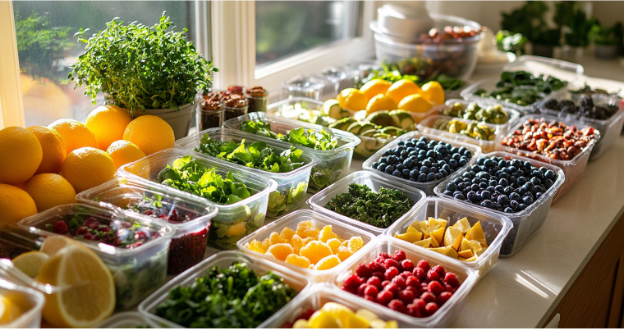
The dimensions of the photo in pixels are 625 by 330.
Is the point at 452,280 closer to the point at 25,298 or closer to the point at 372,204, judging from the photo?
the point at 372,204

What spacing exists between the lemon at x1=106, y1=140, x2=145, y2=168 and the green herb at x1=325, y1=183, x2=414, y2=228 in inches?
19.3

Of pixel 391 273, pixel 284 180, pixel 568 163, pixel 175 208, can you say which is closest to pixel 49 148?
pixel 175 208

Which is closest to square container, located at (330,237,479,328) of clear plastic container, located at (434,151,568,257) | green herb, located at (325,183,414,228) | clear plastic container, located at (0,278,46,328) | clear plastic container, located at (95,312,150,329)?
green herb, located at (325,183,414,228)

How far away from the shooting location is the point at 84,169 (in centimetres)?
124

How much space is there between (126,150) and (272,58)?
3.64 feet

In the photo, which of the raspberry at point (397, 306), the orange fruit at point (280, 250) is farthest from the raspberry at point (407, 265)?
the orange fruit at point (280, 250)

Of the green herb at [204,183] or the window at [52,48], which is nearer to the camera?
the green herb at [204,183]

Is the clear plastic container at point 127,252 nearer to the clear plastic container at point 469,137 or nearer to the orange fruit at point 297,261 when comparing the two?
the orange fruit at point 297,261

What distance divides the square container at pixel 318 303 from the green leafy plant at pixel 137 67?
71 cm

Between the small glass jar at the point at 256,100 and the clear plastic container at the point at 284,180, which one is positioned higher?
the small glass jar at the point at 256,100

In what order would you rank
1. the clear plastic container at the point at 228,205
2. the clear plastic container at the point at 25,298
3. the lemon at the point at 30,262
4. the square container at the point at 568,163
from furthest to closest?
the square container at the point at 568,163 < the clear plastic container at the point at 228,205 < the lemon at the point at 30,262 < the clear plastic container at the point at 25,298

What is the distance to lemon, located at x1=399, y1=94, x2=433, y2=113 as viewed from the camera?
2006 mm

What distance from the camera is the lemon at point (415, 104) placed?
6.58 ft

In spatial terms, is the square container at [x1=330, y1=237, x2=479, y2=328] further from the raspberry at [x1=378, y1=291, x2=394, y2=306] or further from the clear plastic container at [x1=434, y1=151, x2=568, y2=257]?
the clear plastic container at [x1=434, y1=151, x2=568, y2=257]
